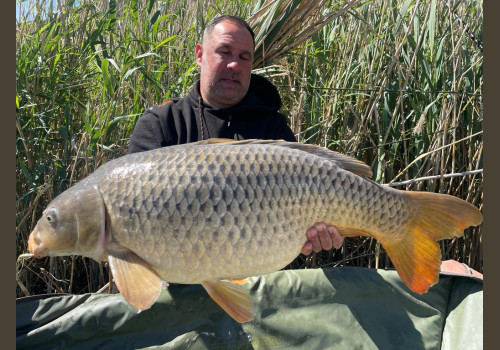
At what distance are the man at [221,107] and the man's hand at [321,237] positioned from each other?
26.5 inches

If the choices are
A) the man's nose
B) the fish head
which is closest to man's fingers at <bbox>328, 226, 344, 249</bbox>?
the fish head

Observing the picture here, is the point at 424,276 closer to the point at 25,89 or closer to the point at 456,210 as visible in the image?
the point at 456,210

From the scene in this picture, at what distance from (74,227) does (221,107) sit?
3.04 feet

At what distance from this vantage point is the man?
7.07 feet

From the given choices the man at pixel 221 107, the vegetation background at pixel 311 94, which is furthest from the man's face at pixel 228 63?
the vegetation background at pixel 311 94

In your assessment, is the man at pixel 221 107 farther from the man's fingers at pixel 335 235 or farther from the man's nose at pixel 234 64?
the man's fingers at pixel 335 235

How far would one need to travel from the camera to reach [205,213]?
1.44m

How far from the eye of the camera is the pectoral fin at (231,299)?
154 centimetres

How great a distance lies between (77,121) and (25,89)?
0.28 meters

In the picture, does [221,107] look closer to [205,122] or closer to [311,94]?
[205,122]

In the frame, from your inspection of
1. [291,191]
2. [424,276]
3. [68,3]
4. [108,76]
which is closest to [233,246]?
[291,191]

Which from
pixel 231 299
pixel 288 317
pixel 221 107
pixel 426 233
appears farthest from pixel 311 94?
pixel 231 299

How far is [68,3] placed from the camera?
8.63 feet

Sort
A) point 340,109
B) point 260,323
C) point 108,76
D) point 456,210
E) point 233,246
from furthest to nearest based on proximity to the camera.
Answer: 1. point 340,109
2. point 108,76
3. point 260,323
4. point 456,210
5. point 233,246
